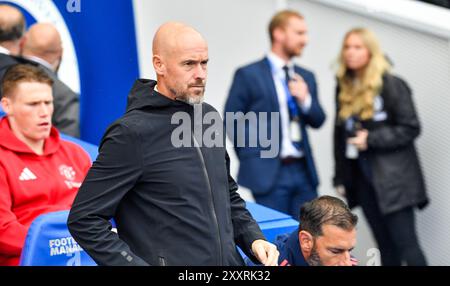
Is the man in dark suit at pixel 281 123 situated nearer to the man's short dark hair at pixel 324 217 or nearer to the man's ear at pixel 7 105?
the man's ear at pixel 7 105

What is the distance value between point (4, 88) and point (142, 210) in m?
1.79

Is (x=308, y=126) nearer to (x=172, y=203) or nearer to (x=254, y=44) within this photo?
(x=254, y=44)

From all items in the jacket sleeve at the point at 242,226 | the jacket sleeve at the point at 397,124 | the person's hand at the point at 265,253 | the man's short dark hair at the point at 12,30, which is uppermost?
the man's short dark hair at the point at 12,30

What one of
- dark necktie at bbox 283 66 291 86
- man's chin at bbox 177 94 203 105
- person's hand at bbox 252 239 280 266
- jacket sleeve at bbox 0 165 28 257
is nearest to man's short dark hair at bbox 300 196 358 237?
person's hand at bbox 252 239 280 266

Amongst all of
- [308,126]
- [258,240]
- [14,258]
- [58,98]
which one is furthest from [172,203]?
[308,126]

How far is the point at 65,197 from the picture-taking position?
5.30 m

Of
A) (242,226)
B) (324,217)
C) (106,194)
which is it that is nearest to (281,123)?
(324,217)

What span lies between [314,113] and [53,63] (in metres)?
1.59

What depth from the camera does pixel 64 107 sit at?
638 centimetres

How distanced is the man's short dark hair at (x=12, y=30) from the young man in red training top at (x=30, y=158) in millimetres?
834

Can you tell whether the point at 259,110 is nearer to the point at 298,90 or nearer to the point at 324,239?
the point at 298,90

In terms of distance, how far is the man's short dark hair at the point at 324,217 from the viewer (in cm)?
450

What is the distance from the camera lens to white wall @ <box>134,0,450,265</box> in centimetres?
700

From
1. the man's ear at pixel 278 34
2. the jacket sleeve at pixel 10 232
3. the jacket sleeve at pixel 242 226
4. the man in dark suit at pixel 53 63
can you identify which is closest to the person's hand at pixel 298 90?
the man's ear at pixel 278 34
